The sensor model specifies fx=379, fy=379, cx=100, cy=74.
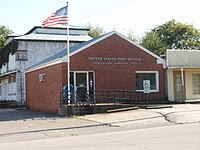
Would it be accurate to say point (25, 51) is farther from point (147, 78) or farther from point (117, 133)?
point (117, 133)

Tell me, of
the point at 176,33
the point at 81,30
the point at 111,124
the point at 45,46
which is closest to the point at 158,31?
the point at 176,33

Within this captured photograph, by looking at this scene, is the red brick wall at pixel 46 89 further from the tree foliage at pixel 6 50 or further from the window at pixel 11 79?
the window at pixel 11 79

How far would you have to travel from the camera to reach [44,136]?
549 inches

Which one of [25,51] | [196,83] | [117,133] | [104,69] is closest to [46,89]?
[104,69]

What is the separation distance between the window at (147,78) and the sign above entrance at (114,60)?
0.96 metres

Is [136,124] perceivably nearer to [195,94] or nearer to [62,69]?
[62,69]

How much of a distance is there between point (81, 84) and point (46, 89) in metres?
3.49

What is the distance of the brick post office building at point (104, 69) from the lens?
2480 cm

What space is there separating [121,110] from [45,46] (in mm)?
19487

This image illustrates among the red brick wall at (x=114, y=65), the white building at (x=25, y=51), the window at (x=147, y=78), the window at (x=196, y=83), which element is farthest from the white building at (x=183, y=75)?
the white building at (x=25, y=51)

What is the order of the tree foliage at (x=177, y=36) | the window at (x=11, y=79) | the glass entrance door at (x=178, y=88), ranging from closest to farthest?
the glass entrance door at (x=178, y=88), the window at (x=11, y=79), the tree foliage at (x=177, y=36)

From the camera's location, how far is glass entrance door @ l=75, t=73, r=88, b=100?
81.9ft

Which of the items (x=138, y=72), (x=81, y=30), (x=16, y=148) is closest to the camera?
(x=16, y=148)

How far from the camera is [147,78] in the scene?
2711cm
